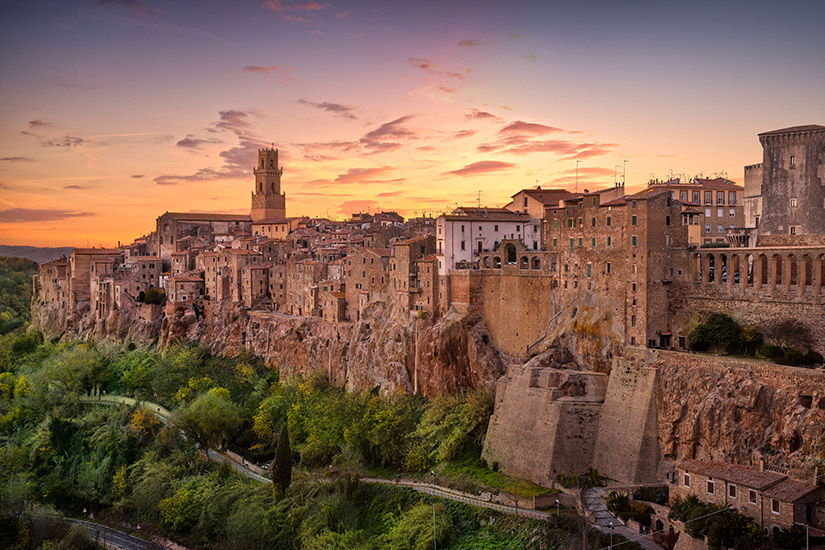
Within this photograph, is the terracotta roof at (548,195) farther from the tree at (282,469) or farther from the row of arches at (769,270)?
the tree at (282,469)

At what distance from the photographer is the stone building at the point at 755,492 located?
22.5m

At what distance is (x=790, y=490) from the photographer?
2289 centimetres

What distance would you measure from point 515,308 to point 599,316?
21.5 feet

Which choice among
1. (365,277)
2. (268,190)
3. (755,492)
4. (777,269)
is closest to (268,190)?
(268,190)

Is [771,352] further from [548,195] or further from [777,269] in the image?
[548,195]

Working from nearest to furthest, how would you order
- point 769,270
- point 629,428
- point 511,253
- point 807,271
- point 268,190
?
point 807,271 → point 769,270 → point 629,428 → point 511,253 → point 268,190

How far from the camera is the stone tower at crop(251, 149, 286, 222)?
309ft

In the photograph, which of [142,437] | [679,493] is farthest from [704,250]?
[142,437]

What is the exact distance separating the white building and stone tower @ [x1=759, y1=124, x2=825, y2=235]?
44.0ft

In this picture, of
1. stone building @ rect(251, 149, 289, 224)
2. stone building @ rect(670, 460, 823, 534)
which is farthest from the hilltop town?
stone building @ rect(251, 149, 289, 224)

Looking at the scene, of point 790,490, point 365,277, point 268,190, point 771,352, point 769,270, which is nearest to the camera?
point 790,490

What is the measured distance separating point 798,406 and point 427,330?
71.8ft

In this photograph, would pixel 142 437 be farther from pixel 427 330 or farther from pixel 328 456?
pixel 427 330

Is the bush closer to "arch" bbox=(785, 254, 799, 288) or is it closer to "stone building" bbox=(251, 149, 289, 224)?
"arch" bbox=(785, 254, 799, 288)
